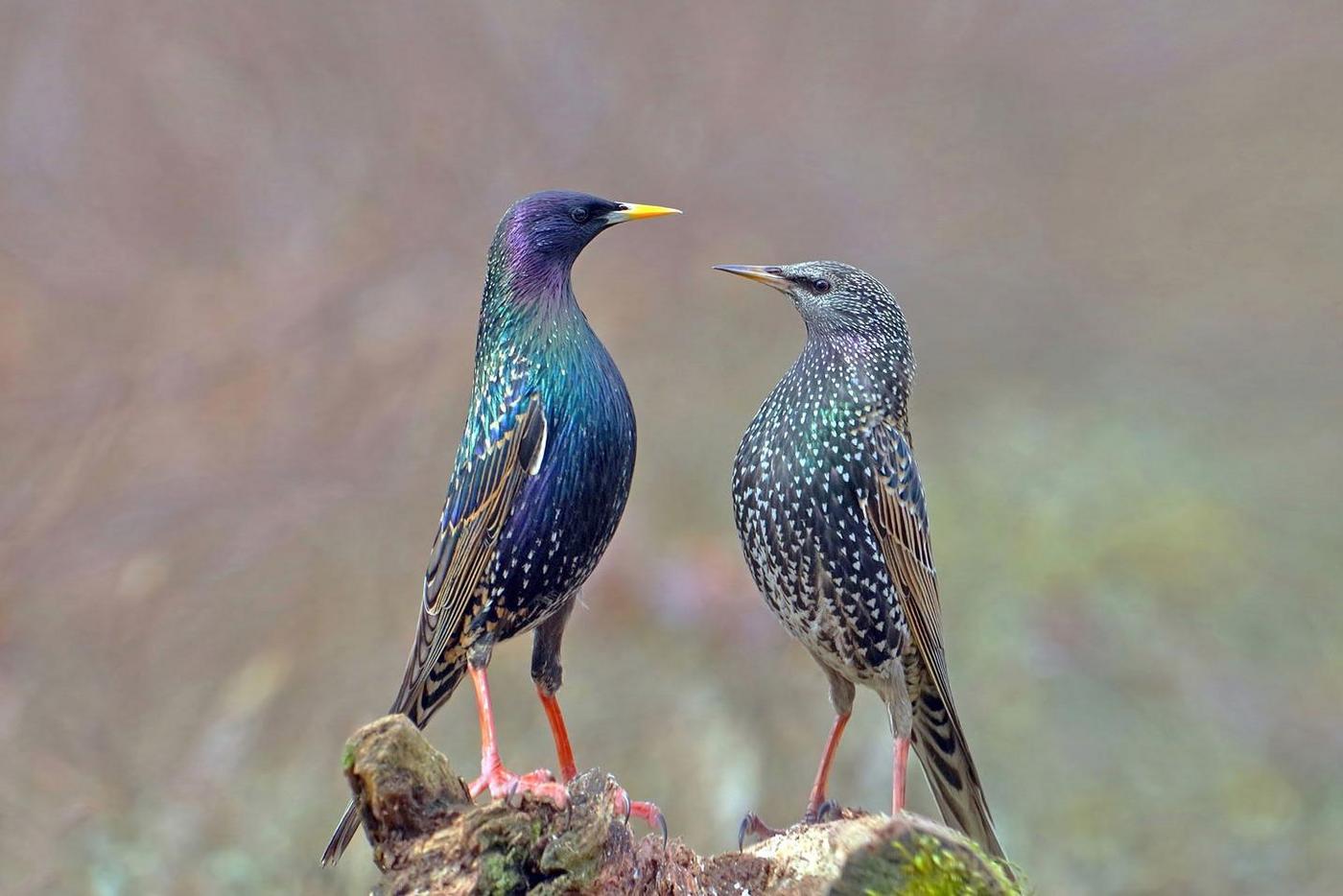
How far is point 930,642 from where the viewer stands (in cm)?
392

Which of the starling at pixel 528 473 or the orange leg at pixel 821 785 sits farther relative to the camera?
the orange leg at pixel 821 785

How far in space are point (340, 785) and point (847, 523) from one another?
3.00 m

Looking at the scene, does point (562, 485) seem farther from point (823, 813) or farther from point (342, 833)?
point (823, 813)

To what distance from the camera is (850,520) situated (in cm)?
373

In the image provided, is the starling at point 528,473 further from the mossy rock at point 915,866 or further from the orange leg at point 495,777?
the mossy rock at point 915,866

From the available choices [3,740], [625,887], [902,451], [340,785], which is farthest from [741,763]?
[3,740]

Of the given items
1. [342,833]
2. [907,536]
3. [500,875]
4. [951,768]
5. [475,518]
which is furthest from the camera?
[951,768]

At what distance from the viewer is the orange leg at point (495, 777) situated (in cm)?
300

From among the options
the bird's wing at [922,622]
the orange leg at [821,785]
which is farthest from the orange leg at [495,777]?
the bird's wing at [922,622]

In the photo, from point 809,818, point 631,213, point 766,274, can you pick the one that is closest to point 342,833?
point 809,818

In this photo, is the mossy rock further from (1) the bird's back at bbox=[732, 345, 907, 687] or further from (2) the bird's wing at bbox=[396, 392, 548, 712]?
(2) the bird's wing at bbox=[396, 392, 548, 712]

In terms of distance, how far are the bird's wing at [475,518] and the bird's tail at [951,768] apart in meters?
1.35

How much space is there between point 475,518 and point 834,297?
46.7 inches

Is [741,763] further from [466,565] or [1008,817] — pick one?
[466,565]
